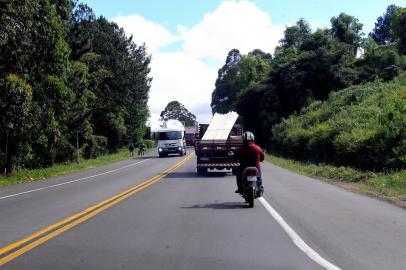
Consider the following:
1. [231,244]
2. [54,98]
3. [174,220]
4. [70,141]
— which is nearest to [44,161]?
[70,141]

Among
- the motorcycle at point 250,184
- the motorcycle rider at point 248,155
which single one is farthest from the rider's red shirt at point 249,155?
the motorcycle at point 250,184

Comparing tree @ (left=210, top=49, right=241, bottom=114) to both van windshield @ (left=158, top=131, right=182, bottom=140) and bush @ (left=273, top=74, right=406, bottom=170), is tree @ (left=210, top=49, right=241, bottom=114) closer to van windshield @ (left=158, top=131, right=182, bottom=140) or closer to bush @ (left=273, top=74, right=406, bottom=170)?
bush @ (left=273, top=74, right=406, bottom=170)

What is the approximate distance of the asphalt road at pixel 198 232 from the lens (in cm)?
747

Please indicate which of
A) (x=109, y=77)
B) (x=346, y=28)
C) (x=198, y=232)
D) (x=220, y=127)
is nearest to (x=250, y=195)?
(x=198, y=232)

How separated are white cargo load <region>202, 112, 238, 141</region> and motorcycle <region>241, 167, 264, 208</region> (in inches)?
479

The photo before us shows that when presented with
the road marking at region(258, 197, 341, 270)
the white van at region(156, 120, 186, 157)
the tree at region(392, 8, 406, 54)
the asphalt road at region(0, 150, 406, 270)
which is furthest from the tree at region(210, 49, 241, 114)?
the road marking at region(258, 197, 341, 270)

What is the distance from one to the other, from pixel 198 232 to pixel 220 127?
1734cm

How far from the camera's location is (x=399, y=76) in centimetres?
4819

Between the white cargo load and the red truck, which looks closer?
the red truck

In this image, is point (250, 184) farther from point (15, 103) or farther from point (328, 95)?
point (328, 95)

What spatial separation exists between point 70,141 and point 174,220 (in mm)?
40184

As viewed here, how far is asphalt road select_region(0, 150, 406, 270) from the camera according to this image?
7469mm

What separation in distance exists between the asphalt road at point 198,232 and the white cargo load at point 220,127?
31.2 feet

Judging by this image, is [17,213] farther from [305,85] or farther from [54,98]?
[305,85]
